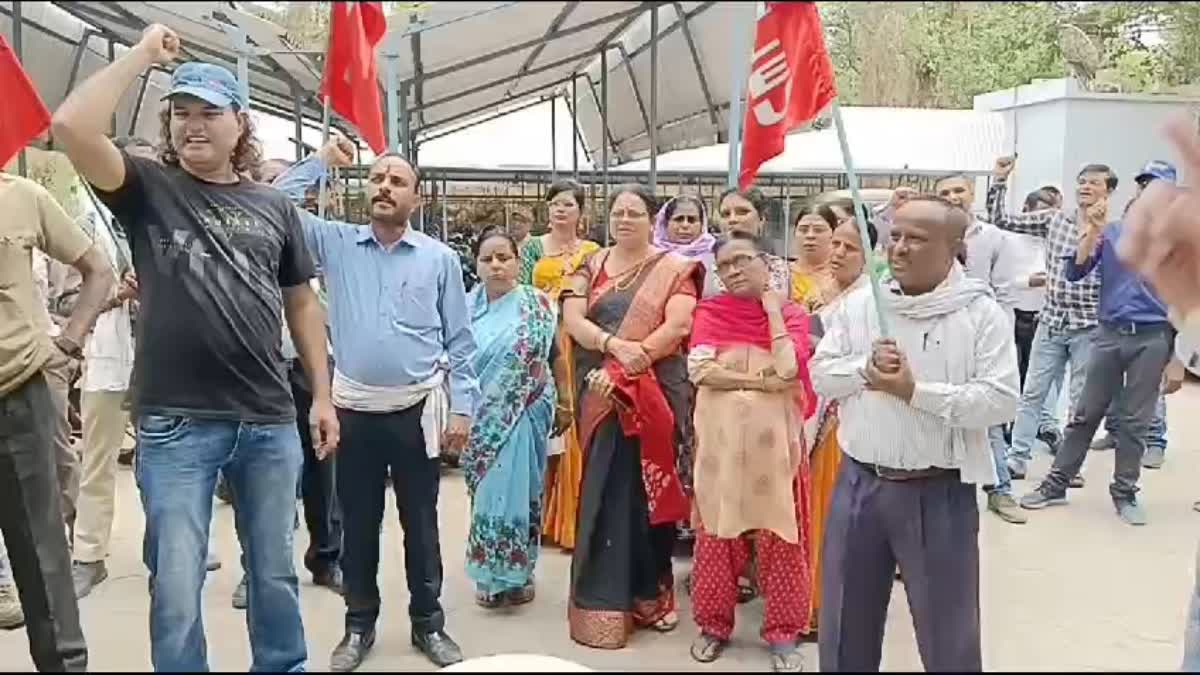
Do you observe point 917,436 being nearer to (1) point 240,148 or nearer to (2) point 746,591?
(1) point 240,148

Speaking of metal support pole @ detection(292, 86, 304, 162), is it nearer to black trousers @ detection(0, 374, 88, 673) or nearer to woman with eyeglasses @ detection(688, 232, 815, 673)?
black trousers @ detection(0, 374, 88, 673)

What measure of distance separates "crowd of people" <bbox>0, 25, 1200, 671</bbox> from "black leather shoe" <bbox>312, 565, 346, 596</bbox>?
1 cm

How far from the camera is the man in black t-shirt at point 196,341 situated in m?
2.28

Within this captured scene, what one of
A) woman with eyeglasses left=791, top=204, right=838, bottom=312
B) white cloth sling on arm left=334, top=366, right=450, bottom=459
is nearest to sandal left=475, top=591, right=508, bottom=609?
white cloth sling on arm left=334, top=366, right=450, bottom=459

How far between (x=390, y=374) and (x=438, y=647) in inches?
31.1

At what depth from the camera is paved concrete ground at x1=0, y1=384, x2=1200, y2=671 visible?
3.18 meters

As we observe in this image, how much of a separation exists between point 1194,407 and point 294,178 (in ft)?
23.9

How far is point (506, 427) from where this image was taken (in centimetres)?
371

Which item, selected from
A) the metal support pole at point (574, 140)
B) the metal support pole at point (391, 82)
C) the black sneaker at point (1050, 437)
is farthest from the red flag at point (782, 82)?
the metal support pole at point (574, 140)

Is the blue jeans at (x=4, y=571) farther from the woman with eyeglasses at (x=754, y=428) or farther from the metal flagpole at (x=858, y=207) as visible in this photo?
the metal flagpole at (x=858, y=207)

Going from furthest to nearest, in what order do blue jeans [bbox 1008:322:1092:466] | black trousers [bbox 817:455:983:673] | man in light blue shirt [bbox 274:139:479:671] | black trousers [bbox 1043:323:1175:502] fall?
1. blue jeans [bbox 1008:322:1092:466]
2. black trousers [bbox 1043:323:1175:502]
3. man in light blue shirt [bbox 274:139:479:671]
4. black trousers [bbox 817:455:983:673]

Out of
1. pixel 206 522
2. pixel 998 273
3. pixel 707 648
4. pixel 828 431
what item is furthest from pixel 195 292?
pixel 998 273

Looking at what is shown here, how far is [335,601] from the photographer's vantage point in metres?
3.77

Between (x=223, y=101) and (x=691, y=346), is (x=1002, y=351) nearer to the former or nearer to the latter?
(x=691, y=346)
